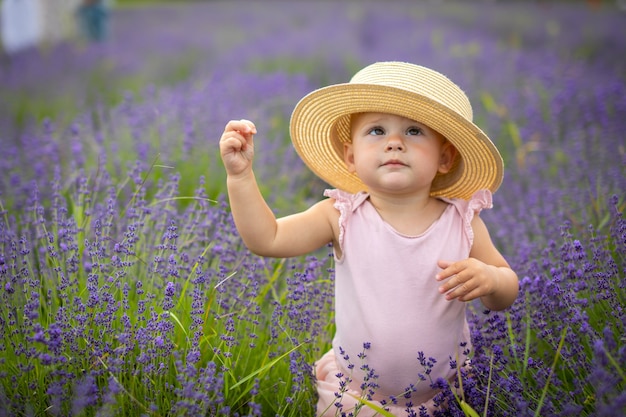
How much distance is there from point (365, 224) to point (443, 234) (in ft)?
0.86

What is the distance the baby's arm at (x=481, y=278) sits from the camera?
2.01m

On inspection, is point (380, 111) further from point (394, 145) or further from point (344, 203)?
point (344, 203)

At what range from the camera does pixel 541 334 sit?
2.20m

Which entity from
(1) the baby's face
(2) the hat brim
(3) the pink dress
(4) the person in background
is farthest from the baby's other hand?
(4) the person in background

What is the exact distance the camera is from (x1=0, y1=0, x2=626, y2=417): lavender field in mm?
2055

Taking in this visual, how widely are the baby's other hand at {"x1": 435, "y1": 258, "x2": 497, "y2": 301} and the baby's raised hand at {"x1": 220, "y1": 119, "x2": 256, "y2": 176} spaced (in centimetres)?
70

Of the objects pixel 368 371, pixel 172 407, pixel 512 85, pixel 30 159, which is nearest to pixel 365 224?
pixel 368 371

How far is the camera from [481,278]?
2025mm

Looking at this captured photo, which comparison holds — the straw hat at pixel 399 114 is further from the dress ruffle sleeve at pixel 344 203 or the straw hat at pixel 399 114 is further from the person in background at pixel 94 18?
the person in background at pixel 94 18

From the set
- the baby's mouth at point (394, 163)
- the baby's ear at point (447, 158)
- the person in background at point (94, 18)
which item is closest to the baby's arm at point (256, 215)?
the baby's mouth at point (394, 163)

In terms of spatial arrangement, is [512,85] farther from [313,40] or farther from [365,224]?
[365,224]

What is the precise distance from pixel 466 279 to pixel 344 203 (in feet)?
1.75

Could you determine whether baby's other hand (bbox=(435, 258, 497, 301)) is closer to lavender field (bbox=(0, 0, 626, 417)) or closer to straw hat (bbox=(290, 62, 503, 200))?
lavender field (bbox=(0, 0, 626, 417))

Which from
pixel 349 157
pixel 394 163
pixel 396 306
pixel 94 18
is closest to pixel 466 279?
pixel 396 306
